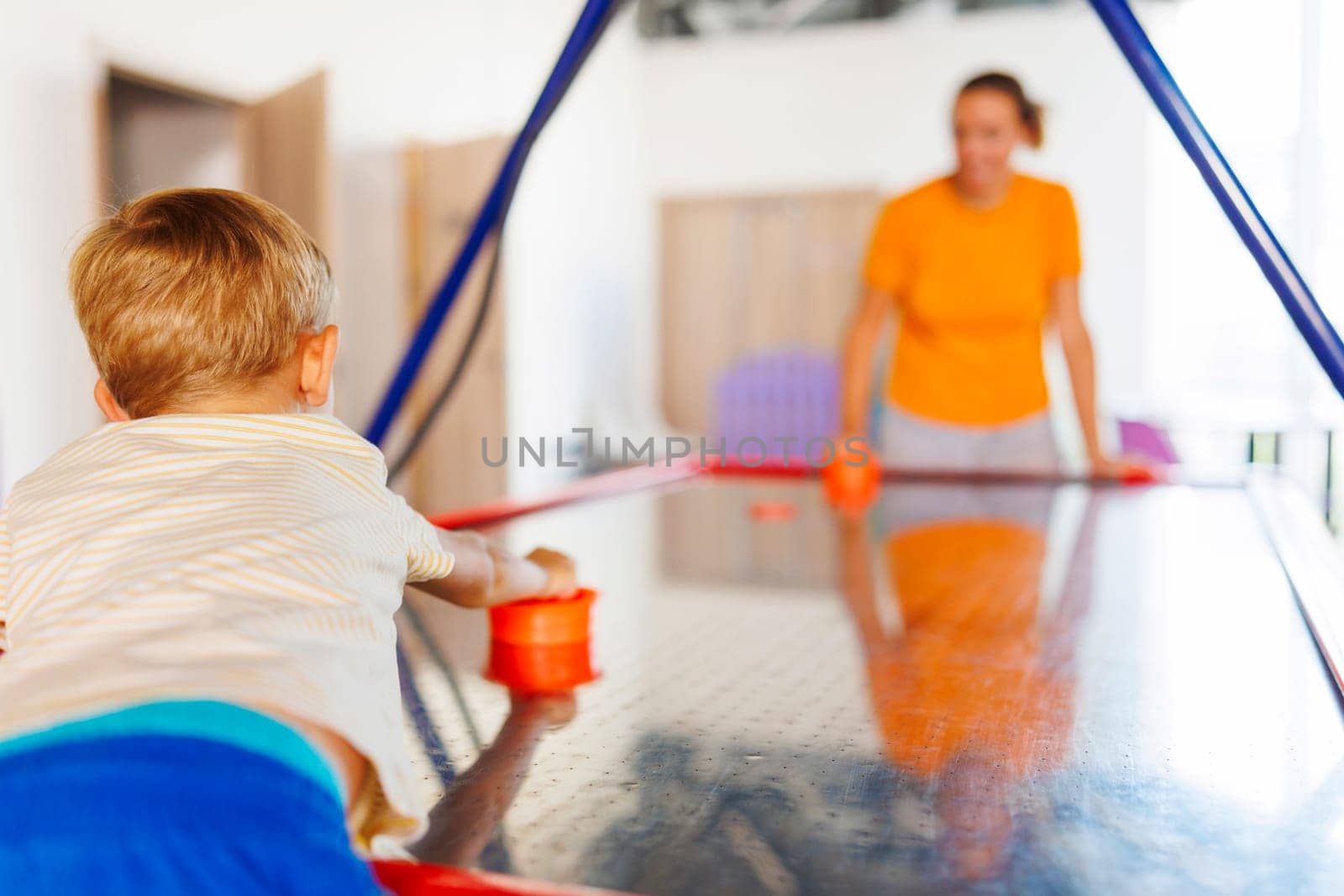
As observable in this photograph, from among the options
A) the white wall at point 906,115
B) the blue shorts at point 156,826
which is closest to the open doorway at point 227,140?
the white wall at point 906,115

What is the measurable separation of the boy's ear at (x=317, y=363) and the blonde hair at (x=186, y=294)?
24mm

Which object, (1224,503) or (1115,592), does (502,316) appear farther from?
(1115,592)

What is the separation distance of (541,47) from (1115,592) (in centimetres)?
458

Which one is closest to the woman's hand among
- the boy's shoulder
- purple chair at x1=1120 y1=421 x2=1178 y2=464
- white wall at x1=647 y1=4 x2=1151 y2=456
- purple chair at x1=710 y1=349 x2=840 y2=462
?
the boy's shoulder

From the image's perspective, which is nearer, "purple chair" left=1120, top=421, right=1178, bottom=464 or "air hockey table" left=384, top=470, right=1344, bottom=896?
"air hockey table" left=384, top=470, right=1344, bottom=896

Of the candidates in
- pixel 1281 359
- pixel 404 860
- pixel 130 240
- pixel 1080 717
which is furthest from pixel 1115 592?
pixel 1281 359

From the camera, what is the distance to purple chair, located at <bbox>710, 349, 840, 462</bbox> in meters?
5.55

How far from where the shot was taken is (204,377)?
767 mm

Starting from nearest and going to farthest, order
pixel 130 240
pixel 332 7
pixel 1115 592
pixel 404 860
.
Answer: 1. pixel 404 860
2. pixel 130 240
3. pixel 1115 592
4. pixel 332 7

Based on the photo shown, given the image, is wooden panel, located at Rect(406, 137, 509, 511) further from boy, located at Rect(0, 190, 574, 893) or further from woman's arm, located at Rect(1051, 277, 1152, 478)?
boy, located at Rect(0, 190, 574, 893)

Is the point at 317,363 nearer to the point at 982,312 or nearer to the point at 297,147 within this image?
the point at 982,312

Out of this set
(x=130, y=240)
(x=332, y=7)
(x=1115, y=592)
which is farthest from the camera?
(x=332, y=7)

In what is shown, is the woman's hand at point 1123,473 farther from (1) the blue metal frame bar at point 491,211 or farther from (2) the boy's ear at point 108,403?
(2) the boy's ear at point 108,403

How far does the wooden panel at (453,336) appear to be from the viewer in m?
4.09
